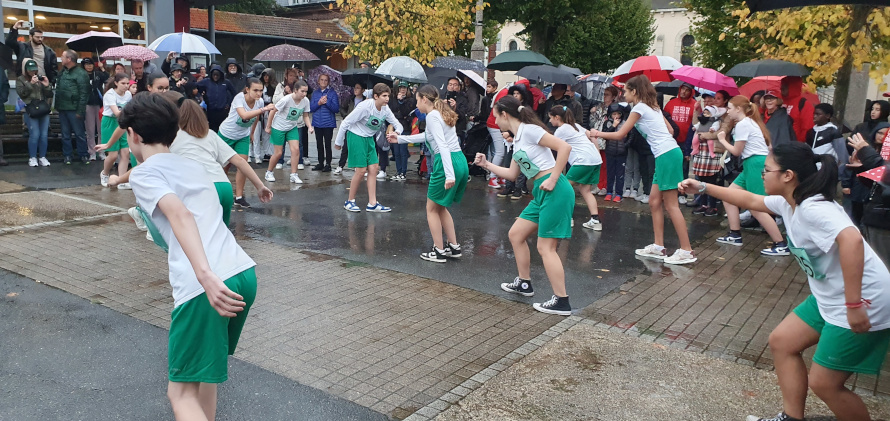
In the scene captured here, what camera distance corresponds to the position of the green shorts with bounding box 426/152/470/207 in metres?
7.27

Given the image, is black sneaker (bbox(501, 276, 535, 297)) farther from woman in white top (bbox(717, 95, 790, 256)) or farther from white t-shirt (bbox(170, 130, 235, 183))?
woman in white top (bbox(717, 95, 790, 256))

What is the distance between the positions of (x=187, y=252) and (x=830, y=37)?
10405 millimetres

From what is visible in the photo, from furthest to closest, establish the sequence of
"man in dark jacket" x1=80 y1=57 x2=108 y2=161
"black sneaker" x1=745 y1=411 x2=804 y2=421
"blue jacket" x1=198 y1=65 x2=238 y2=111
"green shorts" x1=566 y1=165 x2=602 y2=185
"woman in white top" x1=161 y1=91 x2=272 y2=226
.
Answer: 1. "blue jacket" x1=198 y1=65 x2=238 y2=111
2. "man in dark jacket" x1=80 y1=57 x2=108 y2=161
3. "green shorts" x1=566 y1=165 x2=602 y2=185
4. "woman in white top" x1=161 y1=91 x2=272 y2=226
5. "black sneaker" x1=745 y1=411 x2=804 y2=421

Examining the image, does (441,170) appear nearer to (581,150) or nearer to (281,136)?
(581,150)

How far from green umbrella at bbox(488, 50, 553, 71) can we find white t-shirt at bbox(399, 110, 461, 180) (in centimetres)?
781

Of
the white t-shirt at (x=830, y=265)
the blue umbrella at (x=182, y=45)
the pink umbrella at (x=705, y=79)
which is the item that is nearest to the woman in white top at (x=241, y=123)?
the blue umbrella at (x=182, y=45)

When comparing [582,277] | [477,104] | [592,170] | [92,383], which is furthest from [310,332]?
[477,104]

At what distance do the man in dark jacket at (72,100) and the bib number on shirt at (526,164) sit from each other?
9912 millimetres

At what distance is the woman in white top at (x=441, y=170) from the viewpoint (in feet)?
23.7

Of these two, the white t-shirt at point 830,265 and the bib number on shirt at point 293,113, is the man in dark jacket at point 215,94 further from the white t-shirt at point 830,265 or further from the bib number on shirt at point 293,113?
the white t-shirt at point 830,265

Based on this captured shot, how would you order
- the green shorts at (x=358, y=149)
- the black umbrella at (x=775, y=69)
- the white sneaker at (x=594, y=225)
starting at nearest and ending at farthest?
the white sneaker at (x=594, y=225) < the green shorts at (x=358, y=149) < the black umbrella at (x=775, y=69)

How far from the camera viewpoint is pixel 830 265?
343 centimetres

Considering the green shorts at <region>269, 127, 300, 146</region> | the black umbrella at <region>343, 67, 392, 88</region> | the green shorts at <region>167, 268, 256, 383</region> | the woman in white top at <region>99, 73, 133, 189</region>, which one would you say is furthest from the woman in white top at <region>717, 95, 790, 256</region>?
the black umbrella at <region>343, 67, 392, 88</region>

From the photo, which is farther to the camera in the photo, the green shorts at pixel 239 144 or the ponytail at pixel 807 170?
the green shorts at pixel 239 144
